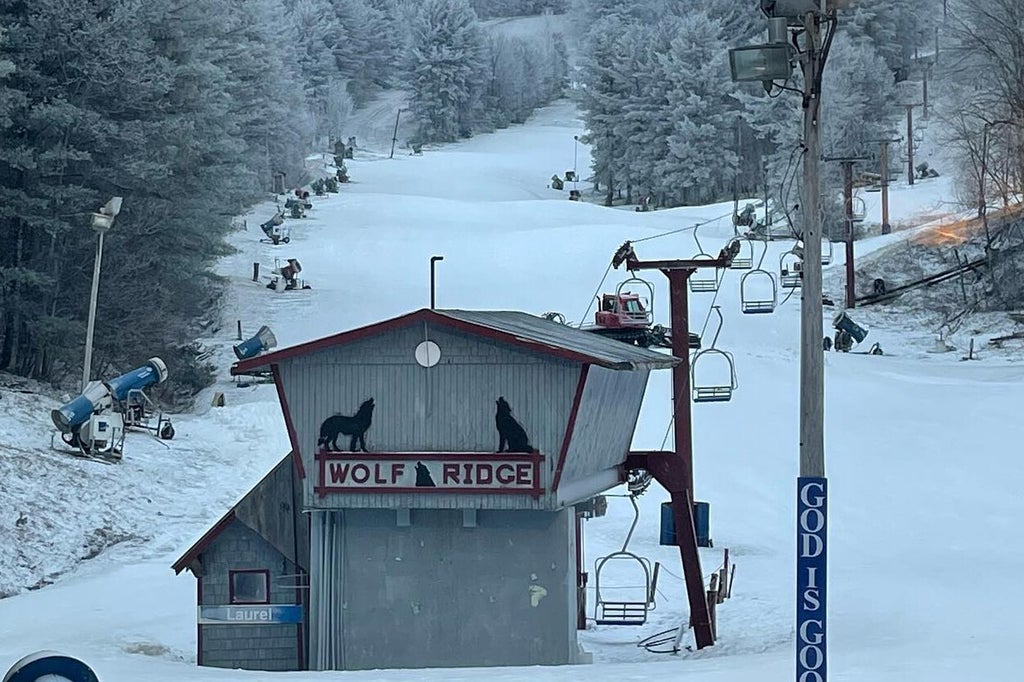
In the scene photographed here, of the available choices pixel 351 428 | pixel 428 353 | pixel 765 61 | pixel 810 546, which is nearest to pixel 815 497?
pixel 810 546

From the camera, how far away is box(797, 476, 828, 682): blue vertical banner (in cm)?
793

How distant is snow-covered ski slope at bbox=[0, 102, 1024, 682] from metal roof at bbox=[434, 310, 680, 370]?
131 inches

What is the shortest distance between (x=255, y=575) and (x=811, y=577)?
1063cm

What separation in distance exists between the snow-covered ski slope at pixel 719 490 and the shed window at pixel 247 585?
1086mm

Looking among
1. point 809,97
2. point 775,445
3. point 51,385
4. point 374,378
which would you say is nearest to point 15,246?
point 51,385

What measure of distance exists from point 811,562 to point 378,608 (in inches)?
345


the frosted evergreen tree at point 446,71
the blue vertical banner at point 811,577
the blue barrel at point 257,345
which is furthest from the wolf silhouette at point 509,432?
the frosted evergreen tree at point 446,71

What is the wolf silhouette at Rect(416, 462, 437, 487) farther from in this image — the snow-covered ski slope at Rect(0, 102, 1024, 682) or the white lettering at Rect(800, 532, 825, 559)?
the white lettering at Rect(800, 532, 825, 559)

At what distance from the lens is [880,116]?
252 ft

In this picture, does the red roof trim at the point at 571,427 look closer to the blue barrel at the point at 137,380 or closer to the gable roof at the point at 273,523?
the gable roof at the point at 273,523

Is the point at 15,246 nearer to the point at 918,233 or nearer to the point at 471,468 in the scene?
the point at 471,468

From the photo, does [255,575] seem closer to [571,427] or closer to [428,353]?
[428,353]

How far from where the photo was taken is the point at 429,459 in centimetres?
1562

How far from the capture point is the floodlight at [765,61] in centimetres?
875
